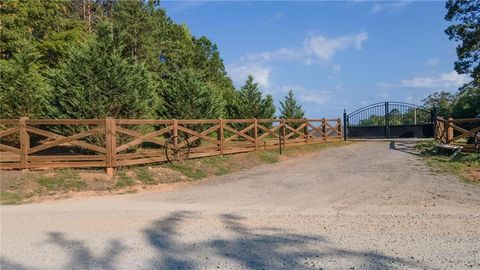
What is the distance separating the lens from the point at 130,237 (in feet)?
17.9

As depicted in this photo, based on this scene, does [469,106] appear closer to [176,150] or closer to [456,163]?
[456,163]

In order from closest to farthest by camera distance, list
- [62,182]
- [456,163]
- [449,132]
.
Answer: [62,182] < [456,163] < [449,132]

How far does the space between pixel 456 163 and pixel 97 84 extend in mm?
11801

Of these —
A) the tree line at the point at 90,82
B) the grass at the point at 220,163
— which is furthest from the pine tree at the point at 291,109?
the grass at the point at 220,163

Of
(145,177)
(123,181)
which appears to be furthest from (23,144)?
(145,177)

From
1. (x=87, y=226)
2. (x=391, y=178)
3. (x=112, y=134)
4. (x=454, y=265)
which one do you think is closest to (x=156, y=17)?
(x=112, y=134)

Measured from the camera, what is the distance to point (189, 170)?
12.1 metres

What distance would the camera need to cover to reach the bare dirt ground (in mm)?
4520

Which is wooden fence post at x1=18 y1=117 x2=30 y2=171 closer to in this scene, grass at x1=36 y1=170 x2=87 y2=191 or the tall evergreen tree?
grass at x1=36 y1=170 x2=87 y2=191

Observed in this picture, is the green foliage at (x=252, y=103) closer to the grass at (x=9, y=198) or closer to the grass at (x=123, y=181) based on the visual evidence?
the grass at (x=123, y=181)

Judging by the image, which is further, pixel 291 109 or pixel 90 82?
pixel 291 109

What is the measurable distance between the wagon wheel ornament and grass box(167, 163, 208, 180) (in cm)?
36

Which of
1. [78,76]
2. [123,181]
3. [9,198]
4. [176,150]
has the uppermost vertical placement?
[78,76]

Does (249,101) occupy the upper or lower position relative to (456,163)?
upper
